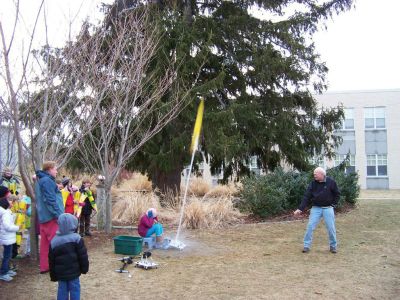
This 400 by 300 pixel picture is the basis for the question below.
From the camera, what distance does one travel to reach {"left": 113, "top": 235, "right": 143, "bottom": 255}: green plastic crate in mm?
8398

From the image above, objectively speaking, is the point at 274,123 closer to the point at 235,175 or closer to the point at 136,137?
the point at 235,175

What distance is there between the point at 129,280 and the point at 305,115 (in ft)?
35.7

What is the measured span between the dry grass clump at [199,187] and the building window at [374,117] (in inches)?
1168

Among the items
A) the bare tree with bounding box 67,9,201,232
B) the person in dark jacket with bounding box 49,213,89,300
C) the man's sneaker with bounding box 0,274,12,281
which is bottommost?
the man's sneaker with bounding box 0,274,12,281

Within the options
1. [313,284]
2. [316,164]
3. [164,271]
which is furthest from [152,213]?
[316,164]

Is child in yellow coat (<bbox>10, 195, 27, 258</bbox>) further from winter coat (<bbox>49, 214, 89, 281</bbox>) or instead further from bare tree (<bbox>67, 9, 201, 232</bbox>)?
winter coat (<bbox>49, 214, 89, 281</bbox>)

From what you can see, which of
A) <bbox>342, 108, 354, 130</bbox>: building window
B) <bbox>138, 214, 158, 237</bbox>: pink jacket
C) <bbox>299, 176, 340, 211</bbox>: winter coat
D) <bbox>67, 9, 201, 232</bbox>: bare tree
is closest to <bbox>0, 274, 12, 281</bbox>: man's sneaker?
<bbox>138, 214, 158, 237</bbox>: pink jacket

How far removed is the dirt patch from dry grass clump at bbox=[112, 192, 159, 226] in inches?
57.0

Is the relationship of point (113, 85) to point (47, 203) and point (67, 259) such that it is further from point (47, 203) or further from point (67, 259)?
point (67, 259)

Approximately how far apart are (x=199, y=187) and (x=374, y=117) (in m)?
30.5

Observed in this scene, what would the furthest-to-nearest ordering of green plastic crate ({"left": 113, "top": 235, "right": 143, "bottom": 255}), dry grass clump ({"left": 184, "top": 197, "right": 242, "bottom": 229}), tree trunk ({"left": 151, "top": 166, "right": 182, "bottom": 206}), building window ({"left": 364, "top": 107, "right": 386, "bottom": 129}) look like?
building window ({"left": 364, "top": 107, "right": 386, "bottom": 129}) → tree trunk ({"left": 151, "top": 166, "right": 182, "bottom": 206}) → dry grass clump ({"left": 184, "top": 197, "right": 242, "bottom": 229}) → green plastic crate ({"left": 113, "top": 235, "right": 143, "bottom": 255})

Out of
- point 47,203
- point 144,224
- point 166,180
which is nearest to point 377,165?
point 166,180

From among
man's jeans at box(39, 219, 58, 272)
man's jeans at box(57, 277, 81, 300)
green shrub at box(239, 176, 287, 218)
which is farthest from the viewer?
green shrub at box(239, 176, 287, 218)

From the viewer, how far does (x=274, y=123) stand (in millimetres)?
14961
